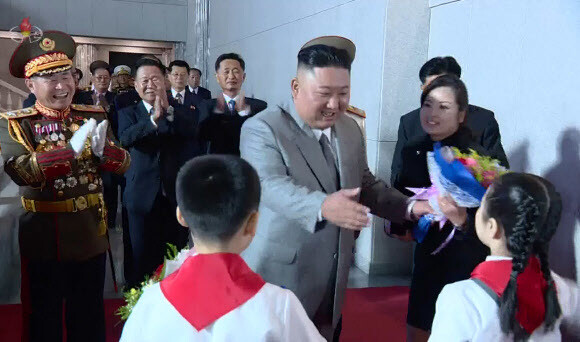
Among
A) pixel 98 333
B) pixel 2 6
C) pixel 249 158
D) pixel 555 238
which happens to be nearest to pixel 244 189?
pixel 249 158

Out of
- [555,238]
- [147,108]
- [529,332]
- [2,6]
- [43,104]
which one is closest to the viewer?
[529,332]

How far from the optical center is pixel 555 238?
2779mm

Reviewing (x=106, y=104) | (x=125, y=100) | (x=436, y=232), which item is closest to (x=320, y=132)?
(x=436, y=232)

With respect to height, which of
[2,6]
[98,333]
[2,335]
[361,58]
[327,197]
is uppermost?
[2,6]

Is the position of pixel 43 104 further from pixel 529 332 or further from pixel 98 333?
pixel 529 332

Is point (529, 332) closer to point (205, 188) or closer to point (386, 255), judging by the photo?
point (205, 188)

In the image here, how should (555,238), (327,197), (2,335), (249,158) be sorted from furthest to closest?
(2,335)
(555,238)
(249,158)
(327,197)

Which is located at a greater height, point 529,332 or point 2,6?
point 2,6

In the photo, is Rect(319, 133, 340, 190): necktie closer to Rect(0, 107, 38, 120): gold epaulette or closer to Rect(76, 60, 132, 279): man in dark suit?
Rect(0, 107, 38, 120): gold epaulette

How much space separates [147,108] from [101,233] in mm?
1298

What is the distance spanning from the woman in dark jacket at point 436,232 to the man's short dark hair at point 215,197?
1.29 meters

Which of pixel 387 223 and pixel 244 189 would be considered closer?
pixel 244 189

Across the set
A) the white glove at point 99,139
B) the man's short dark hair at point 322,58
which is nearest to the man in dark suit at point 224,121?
the white glove at point 99,139

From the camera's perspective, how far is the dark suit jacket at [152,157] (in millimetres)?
3439
